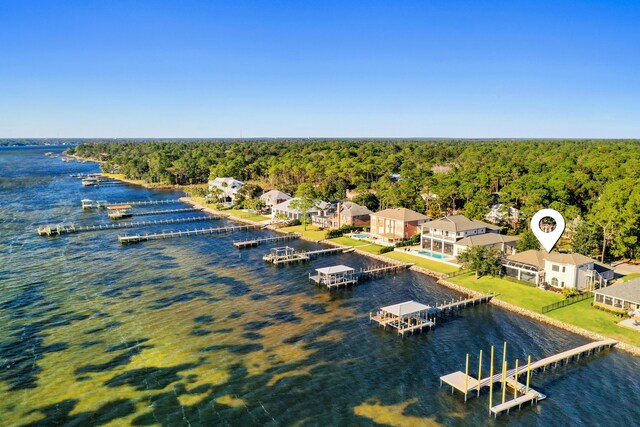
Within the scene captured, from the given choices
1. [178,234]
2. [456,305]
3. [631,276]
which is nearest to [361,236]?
[456,305]

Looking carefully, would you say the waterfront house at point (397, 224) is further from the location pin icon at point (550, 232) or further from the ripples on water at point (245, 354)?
the location pin icon at point (550, 232)

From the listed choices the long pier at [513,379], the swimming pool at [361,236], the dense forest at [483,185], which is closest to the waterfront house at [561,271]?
the dense forest at [483,185]

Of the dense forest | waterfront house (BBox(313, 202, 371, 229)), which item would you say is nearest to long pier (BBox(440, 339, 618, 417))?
the dense forest

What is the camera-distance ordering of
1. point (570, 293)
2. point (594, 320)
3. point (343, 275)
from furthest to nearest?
point (343, 275)
point (570, 293)
point (594, 320)

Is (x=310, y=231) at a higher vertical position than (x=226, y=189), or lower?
lower

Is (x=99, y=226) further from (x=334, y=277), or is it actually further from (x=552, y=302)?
(x=552, y=302)

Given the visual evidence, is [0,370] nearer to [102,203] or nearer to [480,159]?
[102,203]
